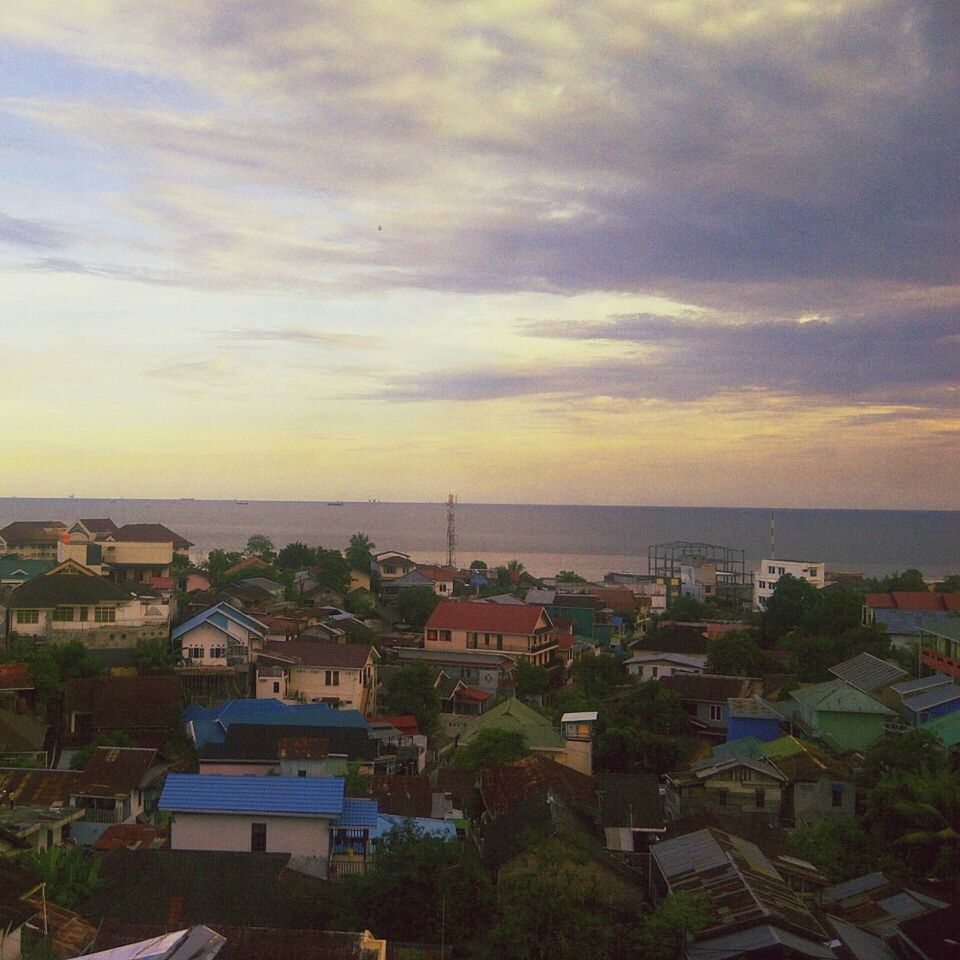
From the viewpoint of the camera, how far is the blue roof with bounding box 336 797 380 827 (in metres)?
14.4

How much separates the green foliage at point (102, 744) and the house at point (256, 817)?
6.10m

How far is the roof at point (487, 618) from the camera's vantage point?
112ft

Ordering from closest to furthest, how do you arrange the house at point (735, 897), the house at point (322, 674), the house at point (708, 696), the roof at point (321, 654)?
the house at point (735, 897) → the house at point (708, 696) → the house at point (322, 674) → the roof at point (321, 654)

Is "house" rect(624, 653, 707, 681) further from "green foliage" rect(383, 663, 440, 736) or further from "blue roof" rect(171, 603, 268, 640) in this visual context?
"blue roof" rect(171, 603, 268, 640)

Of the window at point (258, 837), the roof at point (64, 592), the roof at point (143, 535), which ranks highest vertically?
the roof at point (143, 535)

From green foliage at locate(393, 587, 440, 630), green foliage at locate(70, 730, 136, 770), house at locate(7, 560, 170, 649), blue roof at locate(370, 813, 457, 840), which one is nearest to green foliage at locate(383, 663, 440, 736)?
house at locate(7, 560, 170, 649)

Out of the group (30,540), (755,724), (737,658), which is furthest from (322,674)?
(30,540)

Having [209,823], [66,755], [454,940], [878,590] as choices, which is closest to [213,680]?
[66,755]

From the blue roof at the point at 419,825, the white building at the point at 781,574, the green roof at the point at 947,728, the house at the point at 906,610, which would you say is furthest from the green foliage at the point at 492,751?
the white building at the point at 781,574

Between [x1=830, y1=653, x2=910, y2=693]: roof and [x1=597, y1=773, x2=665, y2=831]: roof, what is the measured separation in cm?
876

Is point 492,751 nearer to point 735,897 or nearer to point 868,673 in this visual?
point 735,897

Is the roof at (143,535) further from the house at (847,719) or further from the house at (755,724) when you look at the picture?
the house at (847,719)

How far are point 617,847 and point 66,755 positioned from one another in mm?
11499

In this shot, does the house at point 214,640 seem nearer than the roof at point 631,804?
No
